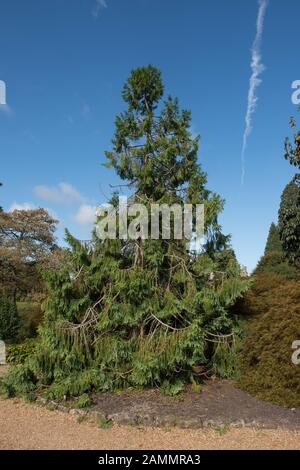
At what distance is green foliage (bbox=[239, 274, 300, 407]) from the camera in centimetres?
603

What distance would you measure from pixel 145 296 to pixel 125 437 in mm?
2421

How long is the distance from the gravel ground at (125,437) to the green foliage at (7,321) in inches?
381

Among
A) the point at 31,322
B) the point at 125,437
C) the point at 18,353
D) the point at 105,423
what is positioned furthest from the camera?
the point at 31,322

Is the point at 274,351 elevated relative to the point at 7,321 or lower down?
elevated

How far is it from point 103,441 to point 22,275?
15301 mm

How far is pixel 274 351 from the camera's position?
626cm

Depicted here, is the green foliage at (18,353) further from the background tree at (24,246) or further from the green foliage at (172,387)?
the background tree at (24,246)

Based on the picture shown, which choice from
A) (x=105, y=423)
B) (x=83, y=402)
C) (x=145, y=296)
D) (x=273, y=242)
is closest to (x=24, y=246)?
(x=145, y=296)

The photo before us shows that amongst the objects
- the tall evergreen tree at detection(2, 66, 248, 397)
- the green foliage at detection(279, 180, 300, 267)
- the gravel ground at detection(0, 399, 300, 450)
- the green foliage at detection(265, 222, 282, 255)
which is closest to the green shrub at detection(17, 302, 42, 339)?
the tall evergreen tree at detection(2, 66, 248, 397)

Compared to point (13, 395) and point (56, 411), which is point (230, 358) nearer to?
point (56, 411)

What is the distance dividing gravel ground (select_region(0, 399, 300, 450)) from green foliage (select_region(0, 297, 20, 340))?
9.67m

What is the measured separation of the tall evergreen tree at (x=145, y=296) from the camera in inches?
265

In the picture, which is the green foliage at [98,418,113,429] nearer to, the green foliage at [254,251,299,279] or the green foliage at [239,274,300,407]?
the green foliage at [239,274,300,407]

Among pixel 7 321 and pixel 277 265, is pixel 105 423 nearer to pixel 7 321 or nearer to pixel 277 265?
pixel 7 321
